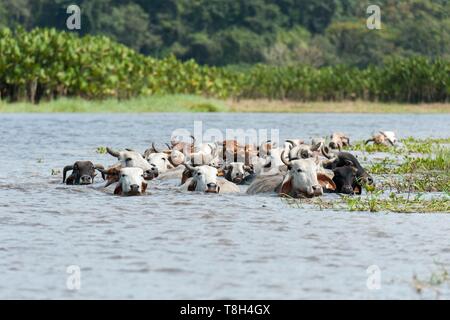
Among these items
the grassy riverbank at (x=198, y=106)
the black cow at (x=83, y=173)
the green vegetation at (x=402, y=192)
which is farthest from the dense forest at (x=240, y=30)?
the black cow at (x=83, y=173)

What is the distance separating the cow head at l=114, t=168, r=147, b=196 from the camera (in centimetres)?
1606

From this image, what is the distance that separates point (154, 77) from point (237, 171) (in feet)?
160

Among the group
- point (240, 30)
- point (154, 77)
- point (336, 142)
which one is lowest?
point (336, 142)

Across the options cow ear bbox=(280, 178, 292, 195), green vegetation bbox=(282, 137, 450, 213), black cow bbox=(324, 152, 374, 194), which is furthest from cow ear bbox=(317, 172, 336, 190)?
cow ear bbox=(280, 178, 292, 195)

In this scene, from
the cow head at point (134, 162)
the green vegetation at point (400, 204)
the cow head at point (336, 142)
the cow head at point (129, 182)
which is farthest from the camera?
the cow head at point (336, 142)

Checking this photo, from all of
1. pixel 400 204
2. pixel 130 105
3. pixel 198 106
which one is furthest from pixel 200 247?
pixel 198 106

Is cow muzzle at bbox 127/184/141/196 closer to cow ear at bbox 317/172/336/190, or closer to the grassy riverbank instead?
cow ear at bbox 317/172/336/190

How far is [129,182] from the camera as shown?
16.1m

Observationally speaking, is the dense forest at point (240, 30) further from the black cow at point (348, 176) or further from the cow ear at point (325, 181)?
the cow ear at point (325, 181)

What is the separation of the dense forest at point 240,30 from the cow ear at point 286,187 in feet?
263

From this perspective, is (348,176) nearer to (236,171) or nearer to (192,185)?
(236,171)

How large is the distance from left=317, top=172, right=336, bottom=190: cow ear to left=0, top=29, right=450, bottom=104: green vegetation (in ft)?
141

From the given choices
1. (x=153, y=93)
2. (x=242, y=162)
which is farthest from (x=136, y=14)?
(x=242, y=162)

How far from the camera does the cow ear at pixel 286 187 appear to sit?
1575cm
